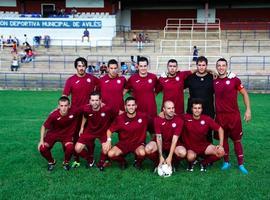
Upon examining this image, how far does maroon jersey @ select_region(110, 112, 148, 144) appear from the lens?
640 centimetres

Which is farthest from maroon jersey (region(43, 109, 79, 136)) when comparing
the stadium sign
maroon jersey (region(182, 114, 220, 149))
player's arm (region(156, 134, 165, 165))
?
the stadium sign

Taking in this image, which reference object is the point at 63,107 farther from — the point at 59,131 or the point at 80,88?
the point at 80,88

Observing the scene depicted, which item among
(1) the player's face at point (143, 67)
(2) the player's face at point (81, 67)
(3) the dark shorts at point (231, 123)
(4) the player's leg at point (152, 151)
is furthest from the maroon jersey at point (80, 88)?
(3) the dark shorts at point (231, 123)

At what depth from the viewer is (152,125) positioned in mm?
6660

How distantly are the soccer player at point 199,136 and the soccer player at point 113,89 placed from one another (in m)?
1.31

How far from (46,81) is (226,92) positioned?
46.3ft

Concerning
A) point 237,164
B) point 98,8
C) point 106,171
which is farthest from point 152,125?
point 98,8

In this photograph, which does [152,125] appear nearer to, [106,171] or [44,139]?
[106,171]

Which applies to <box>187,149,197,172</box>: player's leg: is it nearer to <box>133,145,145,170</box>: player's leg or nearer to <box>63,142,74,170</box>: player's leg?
<box>133,145,145,170</box>: player's leg

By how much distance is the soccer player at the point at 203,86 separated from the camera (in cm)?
654

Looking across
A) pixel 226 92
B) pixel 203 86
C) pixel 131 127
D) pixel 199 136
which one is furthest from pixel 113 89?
pixel 226 92

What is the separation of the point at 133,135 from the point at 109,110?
60cm

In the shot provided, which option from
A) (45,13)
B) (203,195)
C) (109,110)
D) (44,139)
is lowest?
(203,195)

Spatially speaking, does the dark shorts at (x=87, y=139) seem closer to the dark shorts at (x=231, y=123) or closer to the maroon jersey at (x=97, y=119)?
the maroon jersey at (x=97, y=119)
